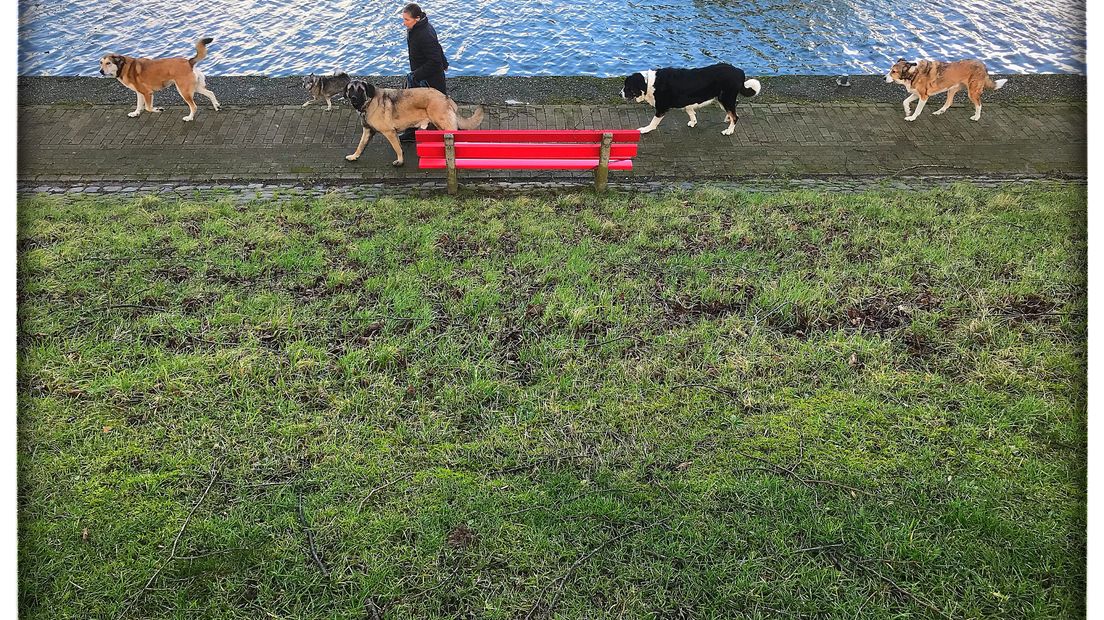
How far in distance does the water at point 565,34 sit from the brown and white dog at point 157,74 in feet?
17.2

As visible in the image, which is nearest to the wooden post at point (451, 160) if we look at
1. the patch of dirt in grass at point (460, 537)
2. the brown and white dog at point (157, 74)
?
the brown and white dog at point (157, 74)

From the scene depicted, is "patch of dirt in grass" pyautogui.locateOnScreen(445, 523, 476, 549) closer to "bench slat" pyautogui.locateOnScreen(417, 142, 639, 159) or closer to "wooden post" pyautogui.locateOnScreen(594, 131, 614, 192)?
"bench slat" pyautogui.locateOnScreen(417, 142, 639, 159)

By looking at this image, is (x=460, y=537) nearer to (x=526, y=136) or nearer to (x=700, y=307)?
(x=700, y=307)

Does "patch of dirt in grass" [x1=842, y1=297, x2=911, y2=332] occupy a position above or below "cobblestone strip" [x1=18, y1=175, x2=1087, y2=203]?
below

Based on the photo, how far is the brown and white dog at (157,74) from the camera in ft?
28.0

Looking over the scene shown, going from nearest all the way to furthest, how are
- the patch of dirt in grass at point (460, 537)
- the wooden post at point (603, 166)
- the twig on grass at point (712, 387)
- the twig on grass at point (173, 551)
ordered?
the twig on grass at point (173, 551), the patch of dirt in grass at point (460, 537), the twig on grass at point (712, 387), the wooden post at point (603, 166)

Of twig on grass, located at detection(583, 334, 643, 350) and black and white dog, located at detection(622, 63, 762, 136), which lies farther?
black and white dog, located at detection(622, 63, 762, 136)

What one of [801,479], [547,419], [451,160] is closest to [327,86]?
[451,160]

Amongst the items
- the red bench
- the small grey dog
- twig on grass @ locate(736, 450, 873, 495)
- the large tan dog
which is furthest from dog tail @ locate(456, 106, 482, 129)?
twig on grass @ locate(736, 450, 873, 495)

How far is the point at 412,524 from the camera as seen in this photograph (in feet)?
11.7

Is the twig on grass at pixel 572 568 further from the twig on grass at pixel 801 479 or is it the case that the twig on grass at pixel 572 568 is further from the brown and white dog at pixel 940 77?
the brown and white dog at pixel 940 77

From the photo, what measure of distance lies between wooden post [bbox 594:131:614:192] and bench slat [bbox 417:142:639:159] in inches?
3.1

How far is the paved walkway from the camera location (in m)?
8.02

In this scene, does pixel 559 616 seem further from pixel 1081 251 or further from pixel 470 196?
pixel 1081 251
